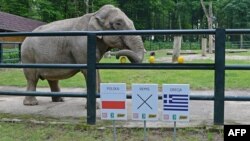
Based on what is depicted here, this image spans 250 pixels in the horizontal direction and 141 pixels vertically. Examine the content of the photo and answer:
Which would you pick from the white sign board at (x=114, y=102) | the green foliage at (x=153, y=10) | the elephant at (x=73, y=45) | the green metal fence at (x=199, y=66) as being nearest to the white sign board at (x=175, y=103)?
the white sign board at (x=114, y=102)

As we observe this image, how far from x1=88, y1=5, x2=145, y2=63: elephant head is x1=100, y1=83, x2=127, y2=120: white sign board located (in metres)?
1.89

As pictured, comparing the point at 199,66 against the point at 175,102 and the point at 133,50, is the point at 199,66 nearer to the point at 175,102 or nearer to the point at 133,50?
the point at 175,102

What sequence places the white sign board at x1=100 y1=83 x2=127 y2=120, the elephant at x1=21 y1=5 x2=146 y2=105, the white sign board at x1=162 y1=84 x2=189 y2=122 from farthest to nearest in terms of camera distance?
the elephant at x1=21 y1=5 x2=146 y2=105 → the white sign board at x1=100 y1=83 x2=127 y2=120 → the white sign board at x1=162 y1=84 x2=189 y2=122

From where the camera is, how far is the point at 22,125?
498 cm

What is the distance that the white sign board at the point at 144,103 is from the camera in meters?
3.71

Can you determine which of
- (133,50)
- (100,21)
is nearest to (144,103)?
(133,50)

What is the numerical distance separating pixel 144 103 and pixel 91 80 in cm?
136

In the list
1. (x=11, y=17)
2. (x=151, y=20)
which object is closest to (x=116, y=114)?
(x=11, y=17)

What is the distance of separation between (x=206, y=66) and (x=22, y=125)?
2.36 meters

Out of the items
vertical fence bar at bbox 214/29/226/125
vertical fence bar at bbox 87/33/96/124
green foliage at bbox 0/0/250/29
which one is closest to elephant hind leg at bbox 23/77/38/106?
vertical fence bar at bbox 87/33/96/124

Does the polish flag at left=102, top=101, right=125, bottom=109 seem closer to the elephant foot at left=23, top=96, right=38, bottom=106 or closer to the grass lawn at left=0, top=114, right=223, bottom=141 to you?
the grass lawn at left=0, top=114, right=223, bottom=141

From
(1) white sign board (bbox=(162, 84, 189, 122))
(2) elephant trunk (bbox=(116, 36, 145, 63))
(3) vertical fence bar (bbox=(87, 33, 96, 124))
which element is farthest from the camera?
(2) elephant trunk (bbox=(116, 36, 145, 63))

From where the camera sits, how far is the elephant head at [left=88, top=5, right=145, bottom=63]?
584 centimetres

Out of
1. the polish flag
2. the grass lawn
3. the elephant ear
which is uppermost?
the elephant ear
